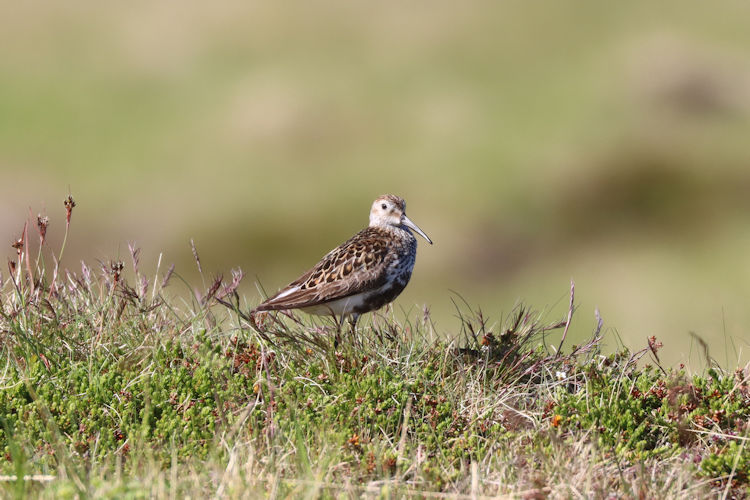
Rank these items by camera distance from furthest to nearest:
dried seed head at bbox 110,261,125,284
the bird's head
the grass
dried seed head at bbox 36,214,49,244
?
the bird's head < dried seed head at bbox 110,261,125,284 < dried seed head at bbox 36,214,49,244 < the grass

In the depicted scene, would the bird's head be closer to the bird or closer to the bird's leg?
the bird

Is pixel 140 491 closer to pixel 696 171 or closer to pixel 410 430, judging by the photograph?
pixel 410 430

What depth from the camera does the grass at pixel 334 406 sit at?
484cm

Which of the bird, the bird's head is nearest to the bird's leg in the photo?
the bird

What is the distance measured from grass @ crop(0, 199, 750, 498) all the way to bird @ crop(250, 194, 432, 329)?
0.16m

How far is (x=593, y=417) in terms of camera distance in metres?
5.61

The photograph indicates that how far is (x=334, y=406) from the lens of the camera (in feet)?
18.3

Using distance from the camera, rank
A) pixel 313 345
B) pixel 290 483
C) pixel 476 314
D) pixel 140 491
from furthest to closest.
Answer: pixel 476 314, pixel 313 345, pixel 290 483, pixel 140 491

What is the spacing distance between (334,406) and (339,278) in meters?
1.17

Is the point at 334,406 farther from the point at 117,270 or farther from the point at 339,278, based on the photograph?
the point at 117,270

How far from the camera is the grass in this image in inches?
191

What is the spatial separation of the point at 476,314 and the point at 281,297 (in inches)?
51.2

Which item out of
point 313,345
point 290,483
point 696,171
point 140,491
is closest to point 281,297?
point 313,345

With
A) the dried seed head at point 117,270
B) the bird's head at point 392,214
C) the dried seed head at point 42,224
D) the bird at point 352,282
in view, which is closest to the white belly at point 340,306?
the bird at point 352,282
